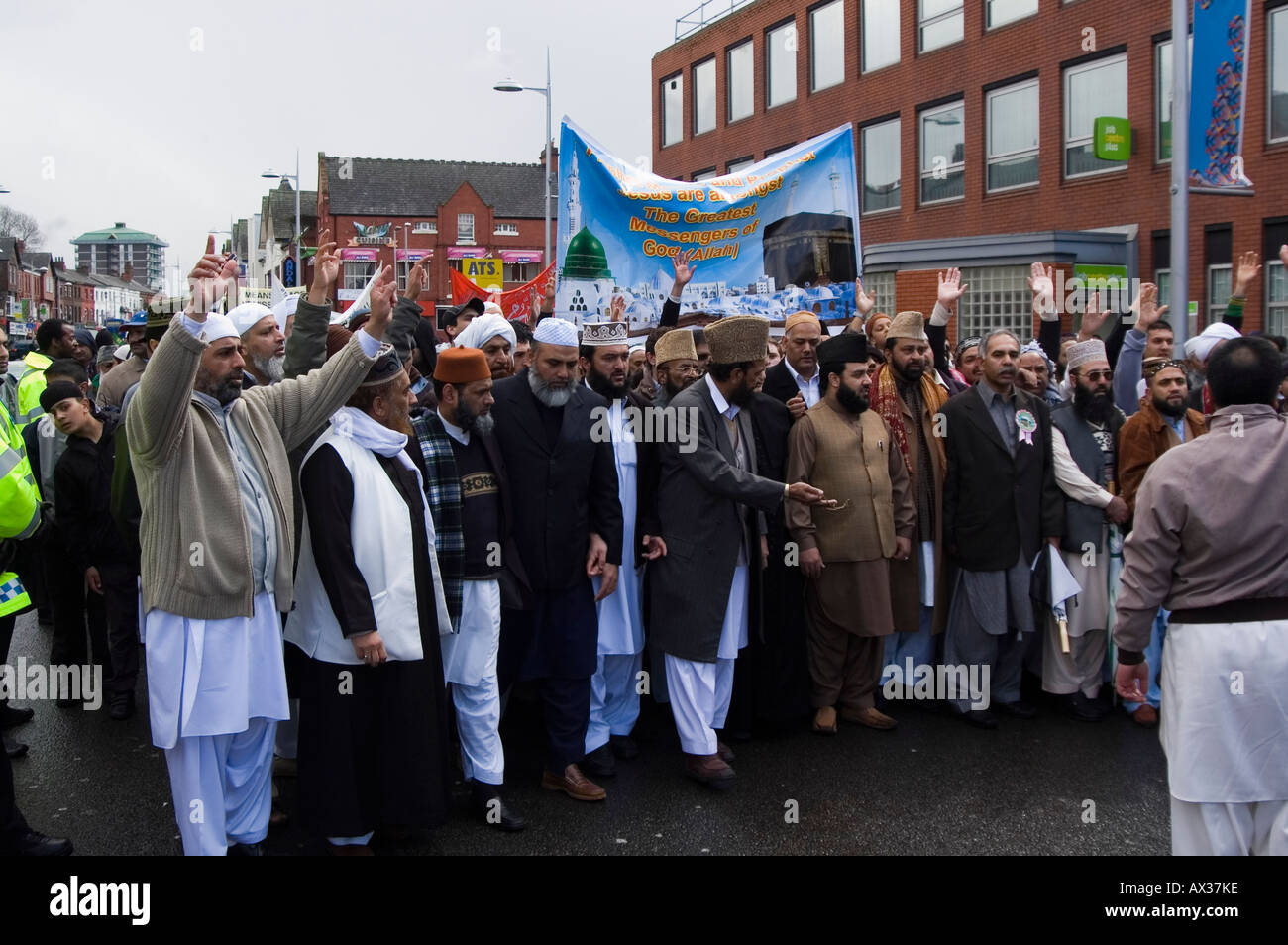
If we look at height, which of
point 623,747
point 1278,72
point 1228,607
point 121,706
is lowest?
point 623,747

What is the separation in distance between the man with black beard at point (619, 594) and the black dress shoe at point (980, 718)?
6.19 feet

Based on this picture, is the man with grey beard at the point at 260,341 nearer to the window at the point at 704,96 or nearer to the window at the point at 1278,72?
the window at the point at 1278,72

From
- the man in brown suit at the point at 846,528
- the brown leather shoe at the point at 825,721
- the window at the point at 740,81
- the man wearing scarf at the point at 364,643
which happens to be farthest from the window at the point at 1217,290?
the man wearing scarf at the point at 364,643

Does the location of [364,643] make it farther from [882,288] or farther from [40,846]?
[882,288]

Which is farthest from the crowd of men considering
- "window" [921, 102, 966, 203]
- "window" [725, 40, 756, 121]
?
"window" [725, 40, 756, 121]

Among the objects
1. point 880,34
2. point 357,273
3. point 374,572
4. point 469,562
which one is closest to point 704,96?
point 880,34

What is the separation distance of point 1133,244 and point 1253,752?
20.4m

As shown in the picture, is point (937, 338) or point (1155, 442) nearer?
point (1155, 442)

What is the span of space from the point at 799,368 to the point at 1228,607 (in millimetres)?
3588

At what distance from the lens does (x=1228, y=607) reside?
3.91 m

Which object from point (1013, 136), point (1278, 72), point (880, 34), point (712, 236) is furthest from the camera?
point (880, 34)

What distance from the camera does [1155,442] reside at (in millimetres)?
6688
